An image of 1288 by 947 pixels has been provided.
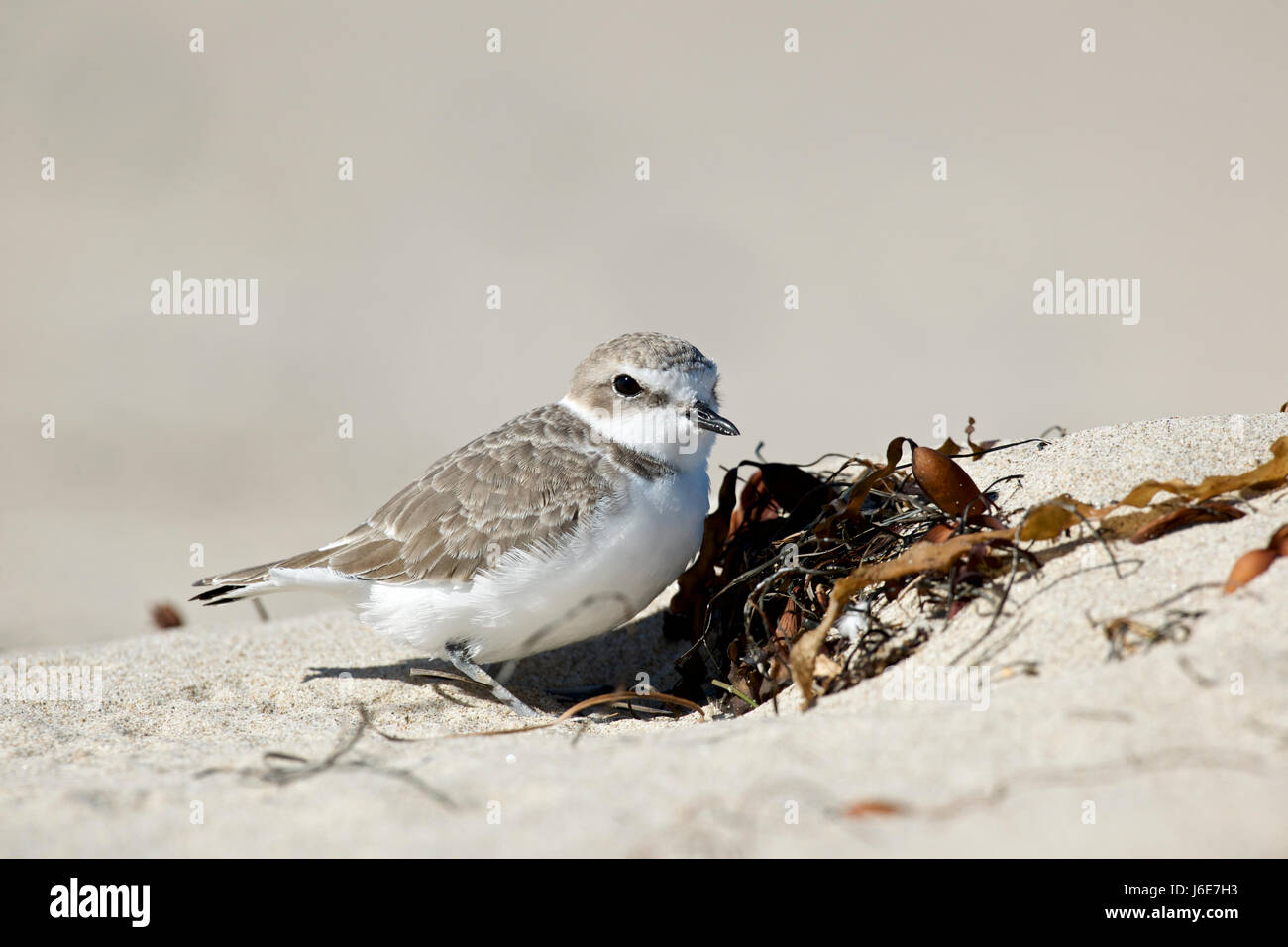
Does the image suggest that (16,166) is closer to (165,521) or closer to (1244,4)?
(165,521)

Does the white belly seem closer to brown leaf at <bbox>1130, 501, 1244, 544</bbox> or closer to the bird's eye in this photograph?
the bird's eye

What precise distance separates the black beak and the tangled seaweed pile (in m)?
0.23

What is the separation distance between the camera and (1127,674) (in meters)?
2.56

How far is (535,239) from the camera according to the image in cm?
1520

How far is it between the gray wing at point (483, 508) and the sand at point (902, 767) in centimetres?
96

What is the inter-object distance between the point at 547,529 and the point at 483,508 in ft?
1.24

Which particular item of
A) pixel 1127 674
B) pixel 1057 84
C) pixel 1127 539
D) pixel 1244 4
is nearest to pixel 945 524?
pixel 1127 539

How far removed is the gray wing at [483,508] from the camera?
446 centimetres

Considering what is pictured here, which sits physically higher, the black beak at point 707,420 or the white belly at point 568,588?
the black beak at point 707,420

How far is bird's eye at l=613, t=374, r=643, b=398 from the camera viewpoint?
4.78 metres
